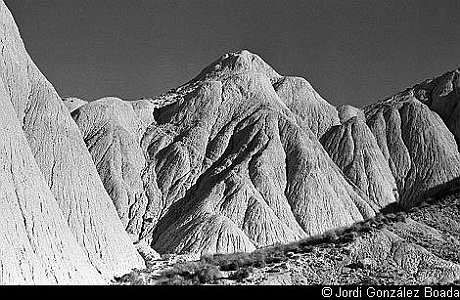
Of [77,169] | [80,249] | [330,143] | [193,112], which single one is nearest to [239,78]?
[193,112]

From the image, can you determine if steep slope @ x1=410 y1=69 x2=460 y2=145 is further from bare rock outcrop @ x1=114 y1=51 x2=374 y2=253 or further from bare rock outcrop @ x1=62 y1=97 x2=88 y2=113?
bare rock outcrop @ x1=62 y1=97 x2=88 y2=113

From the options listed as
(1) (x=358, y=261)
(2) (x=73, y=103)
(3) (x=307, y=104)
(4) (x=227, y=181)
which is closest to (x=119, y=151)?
(4) (x=227, y=181)

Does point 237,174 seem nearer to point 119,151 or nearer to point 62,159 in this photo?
point 119,151

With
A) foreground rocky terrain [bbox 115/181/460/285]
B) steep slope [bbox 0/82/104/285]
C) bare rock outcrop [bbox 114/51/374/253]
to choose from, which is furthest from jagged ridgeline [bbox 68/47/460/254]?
foreground rocky terrain [bbox 115/181/460/285]

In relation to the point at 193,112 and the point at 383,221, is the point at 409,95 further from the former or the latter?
the point at 383,221

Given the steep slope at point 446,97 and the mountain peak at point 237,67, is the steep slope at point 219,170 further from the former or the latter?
the steep slope at point 446,97
